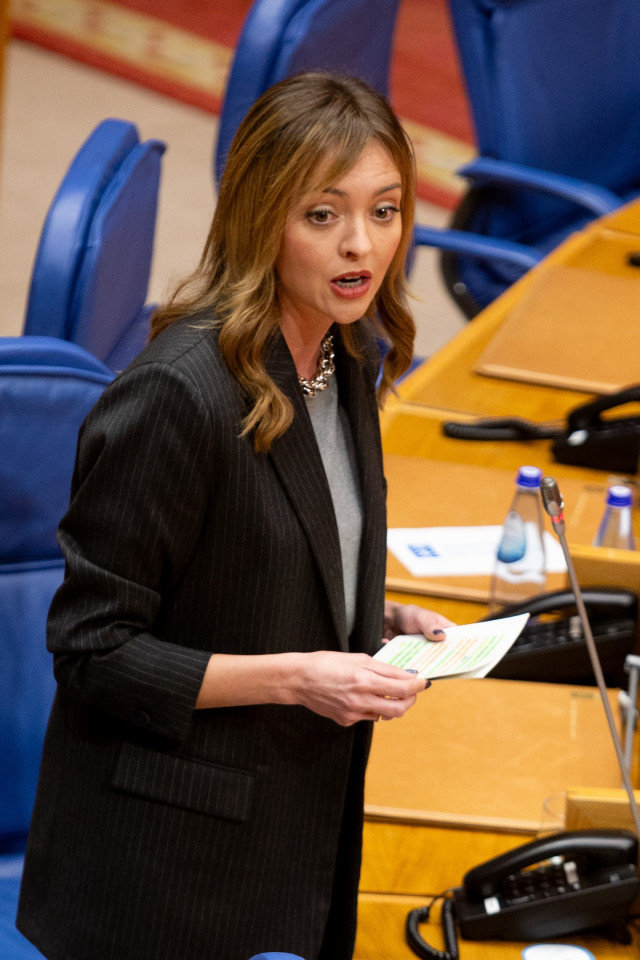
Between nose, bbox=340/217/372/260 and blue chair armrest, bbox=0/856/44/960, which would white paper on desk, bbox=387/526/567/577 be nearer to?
blue chair armrest, bbox=0/856/44/960

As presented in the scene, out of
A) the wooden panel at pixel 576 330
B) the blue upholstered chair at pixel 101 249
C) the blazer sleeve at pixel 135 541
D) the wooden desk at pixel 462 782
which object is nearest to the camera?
the blazer sleeve at pixel 135 541

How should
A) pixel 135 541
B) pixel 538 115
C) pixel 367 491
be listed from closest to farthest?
1. pixel 135 541
2. pixel 367 491
3. pixel 538 115

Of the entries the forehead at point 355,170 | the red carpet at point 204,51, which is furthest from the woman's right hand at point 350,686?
the red carpet at point 204,51

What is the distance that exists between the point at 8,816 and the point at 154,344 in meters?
0.73

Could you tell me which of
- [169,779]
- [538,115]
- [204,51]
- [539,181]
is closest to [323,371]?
[169,779]

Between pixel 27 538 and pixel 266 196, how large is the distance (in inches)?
22.3

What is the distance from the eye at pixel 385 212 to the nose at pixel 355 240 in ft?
0.13

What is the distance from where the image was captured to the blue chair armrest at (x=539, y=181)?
3.18m

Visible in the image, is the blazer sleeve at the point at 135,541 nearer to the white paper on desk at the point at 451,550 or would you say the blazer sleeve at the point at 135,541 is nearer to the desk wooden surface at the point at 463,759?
the desk wooden surface at the point at 463,759

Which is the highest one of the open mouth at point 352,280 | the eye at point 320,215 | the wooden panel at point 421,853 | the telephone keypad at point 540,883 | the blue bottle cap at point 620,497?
the eye at point 320,215

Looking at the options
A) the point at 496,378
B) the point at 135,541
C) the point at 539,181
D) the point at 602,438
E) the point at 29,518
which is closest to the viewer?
the point at 135,541

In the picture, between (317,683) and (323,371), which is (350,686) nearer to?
(317,683)

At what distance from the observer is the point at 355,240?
1161 mm

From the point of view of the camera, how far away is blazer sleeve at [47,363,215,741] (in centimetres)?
109
